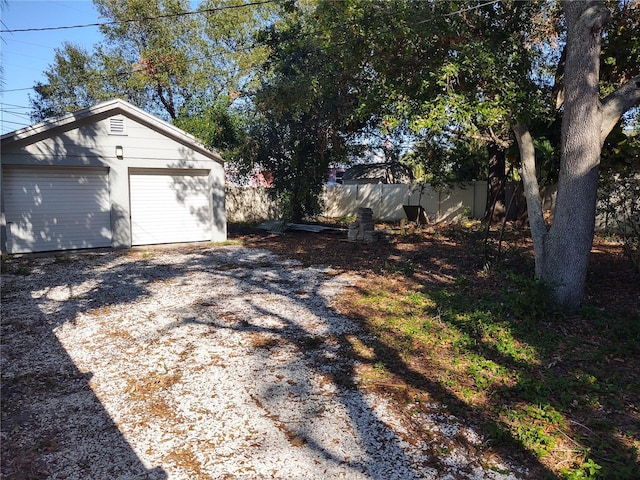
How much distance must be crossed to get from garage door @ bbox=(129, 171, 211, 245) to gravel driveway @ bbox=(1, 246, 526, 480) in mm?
5146

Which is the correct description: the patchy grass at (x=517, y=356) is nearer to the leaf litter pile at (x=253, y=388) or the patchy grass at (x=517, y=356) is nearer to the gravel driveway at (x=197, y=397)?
the leaf litter pile at (x=253, y=388)

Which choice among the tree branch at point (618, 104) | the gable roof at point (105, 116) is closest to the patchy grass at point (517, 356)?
the tree branch at point (618, 104)

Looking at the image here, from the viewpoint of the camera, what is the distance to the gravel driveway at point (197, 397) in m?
2.84

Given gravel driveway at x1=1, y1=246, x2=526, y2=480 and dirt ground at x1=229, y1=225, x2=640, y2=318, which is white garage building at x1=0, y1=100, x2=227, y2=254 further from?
gravel driveway at x1=1, y1=246, x2=526, y2=480

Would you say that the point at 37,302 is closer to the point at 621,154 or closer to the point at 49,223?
the point at 49,223

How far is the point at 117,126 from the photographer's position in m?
11.2

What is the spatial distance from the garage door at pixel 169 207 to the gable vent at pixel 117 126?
1102mm

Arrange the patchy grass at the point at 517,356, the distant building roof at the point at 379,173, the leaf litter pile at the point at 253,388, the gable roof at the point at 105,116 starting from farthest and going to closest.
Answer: the distant building roof at the point at 379,173, the gable roof at the point at 105,116, the patchy grass at the point at 517,356, the leaf litter pile at the point at 253,388

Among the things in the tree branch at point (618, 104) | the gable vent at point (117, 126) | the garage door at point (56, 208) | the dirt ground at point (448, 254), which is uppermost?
the gable vent at point (117, 126)

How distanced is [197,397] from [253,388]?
47 cm

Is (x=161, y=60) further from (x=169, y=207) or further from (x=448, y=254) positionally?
(x=448, y=254)

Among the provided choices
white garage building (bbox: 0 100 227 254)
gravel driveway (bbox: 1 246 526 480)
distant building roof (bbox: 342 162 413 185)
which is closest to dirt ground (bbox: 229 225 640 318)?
white garage building (bbox: 0 100 227 254)

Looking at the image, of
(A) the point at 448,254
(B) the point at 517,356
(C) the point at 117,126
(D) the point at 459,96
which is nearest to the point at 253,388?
(B) the point at 517,356

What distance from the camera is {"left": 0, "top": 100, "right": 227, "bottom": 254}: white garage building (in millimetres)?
10227
